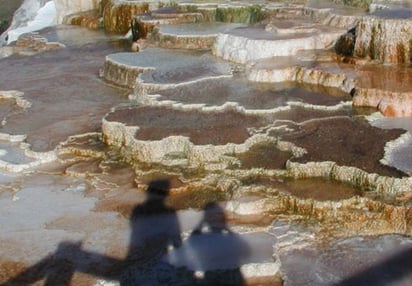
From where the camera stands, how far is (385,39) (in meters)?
9.18

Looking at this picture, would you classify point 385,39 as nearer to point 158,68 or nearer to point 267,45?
Result: point 267,45

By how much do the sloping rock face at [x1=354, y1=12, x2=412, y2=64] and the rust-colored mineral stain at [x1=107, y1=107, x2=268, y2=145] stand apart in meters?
2.65

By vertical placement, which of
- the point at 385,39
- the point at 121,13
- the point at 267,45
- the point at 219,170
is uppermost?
the point at 385,39

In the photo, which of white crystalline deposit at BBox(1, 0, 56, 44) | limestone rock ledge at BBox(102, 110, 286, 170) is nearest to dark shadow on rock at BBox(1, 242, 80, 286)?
limestone rock ledge at BBox(102, 110, 286, 170)

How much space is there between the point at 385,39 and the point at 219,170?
3.91 meters

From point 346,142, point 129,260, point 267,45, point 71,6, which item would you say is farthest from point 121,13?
point 129,260

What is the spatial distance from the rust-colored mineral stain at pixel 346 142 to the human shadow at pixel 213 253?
4.21ft

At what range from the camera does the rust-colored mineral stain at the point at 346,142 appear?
6.23 meters

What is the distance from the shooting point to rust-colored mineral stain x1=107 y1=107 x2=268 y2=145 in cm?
717

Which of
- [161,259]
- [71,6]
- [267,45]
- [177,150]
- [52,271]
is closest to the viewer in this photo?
[52,271]

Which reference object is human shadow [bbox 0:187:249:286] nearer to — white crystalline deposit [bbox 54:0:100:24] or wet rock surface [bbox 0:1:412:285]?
wet rock surface [bbox 0:1:412:285]

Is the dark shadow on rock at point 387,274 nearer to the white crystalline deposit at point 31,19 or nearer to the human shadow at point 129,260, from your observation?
the human shadow at point 129,260

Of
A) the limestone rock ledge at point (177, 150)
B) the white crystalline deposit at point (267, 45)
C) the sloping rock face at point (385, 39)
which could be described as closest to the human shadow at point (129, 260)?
the limestone rock ledge at point (177, 150)

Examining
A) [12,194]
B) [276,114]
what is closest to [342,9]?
[276,114]
